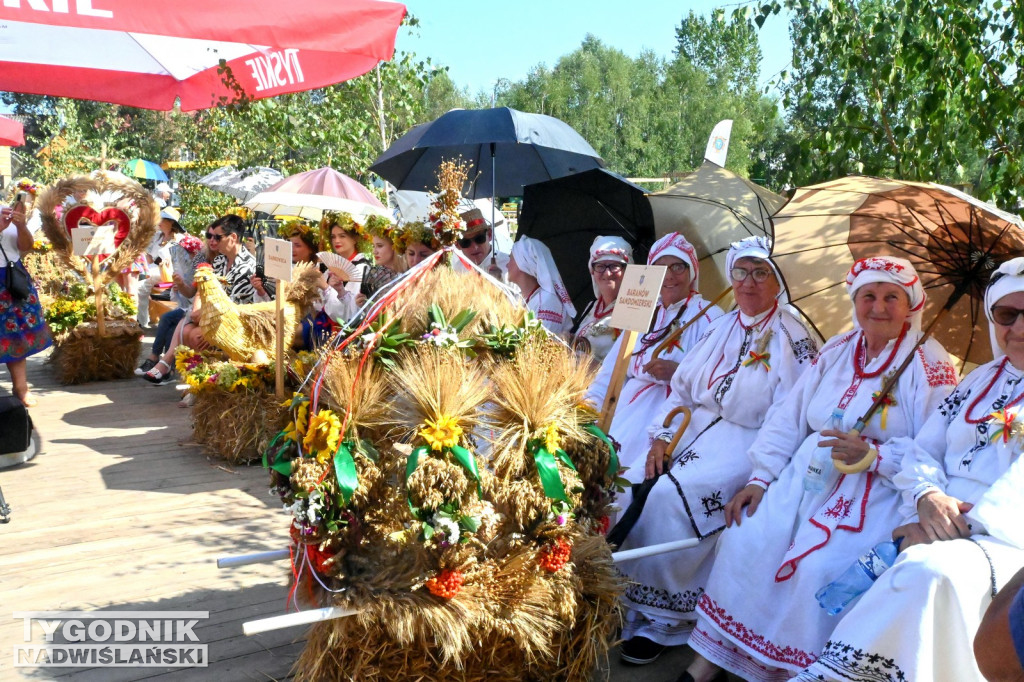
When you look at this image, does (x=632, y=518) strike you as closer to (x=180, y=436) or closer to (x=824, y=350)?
(x=824, y=350)

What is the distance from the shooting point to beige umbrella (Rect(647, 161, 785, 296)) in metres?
4.52

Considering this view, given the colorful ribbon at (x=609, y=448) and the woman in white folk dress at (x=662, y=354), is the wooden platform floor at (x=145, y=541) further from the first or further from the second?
the woman in white folk dress at (x=662, y=354)

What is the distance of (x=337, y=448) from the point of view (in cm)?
242

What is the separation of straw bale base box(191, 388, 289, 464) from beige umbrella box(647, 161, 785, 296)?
2.76 metres

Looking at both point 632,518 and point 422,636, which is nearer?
point 422,636

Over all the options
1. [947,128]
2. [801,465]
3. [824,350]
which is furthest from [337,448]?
[947,128]

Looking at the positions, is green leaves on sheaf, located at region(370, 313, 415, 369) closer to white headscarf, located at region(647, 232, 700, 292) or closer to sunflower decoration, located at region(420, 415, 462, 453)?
sunflower decoration, located at region(420, 415, 462, 453)

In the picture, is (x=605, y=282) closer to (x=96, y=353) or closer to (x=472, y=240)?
(x=472, y=240)

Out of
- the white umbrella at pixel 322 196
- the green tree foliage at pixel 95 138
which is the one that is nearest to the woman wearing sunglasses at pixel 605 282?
the white umbrella at pixel 322 196

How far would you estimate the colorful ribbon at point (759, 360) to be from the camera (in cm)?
334

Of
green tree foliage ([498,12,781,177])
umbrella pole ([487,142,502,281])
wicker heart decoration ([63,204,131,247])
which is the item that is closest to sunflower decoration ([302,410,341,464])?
umbrella pole ([487,142,502,281])

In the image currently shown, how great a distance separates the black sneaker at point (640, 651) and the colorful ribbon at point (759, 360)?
1136 mm

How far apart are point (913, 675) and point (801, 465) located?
886 millimetres

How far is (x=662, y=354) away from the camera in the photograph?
401cm
